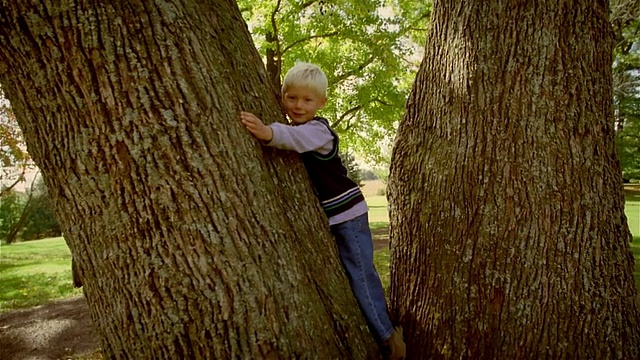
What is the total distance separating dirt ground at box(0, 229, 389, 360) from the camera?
19.5ft

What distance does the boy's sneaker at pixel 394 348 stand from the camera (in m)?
2.34

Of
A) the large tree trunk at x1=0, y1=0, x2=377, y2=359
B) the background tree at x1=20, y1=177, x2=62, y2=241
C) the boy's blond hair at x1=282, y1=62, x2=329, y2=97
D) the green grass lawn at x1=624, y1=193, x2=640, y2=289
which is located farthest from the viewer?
the background tree at x1=20, y1=177, x2=62, y2=241

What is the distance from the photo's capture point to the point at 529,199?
216cm

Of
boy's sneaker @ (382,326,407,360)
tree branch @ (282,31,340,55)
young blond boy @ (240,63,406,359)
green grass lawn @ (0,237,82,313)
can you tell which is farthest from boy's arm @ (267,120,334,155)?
tree branch @ (282,31,340,55)

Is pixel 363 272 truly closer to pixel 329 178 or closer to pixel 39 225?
pixel 329 178

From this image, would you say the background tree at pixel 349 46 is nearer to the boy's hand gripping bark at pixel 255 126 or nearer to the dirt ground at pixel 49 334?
the dirt ground at pixel 49 334

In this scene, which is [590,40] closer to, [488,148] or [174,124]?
[488,148]

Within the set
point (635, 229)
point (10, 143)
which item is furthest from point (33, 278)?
point (635, 229)

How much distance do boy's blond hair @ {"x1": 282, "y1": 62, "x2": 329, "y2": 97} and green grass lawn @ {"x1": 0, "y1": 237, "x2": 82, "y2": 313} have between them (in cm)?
863

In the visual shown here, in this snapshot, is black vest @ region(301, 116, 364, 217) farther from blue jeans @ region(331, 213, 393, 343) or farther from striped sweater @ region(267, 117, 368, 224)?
blue jeans @ region(331, 213, 393, 343)

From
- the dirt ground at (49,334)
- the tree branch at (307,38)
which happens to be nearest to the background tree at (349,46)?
the tree branch at (307,38)

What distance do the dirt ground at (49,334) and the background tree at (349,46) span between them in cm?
702

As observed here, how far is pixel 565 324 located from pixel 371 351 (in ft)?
2.95

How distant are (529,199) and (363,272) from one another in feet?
2.88
